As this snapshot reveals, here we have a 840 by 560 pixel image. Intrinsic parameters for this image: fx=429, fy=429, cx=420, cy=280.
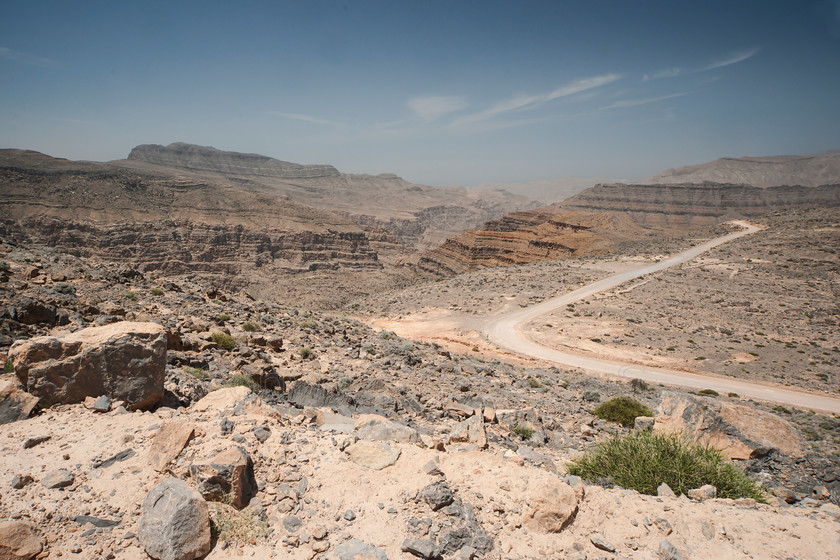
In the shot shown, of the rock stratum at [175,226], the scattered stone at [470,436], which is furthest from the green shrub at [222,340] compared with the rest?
the rock stratum at [175,226]

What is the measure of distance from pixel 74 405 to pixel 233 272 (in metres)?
86.7

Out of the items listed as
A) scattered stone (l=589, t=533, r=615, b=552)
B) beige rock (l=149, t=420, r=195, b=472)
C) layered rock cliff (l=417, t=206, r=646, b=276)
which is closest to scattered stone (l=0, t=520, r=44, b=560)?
beige rock (l=149, t=420, r=195, b=472)

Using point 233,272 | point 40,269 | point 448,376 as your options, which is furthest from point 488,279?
point 233,272

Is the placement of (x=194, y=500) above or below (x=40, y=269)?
below

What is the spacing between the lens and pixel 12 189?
8044cm

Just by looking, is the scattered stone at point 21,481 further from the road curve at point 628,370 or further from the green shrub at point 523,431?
the road curve at point 628,370

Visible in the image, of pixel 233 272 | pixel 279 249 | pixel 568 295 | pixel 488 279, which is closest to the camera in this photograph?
pixel 568 295

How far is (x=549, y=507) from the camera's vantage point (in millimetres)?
5438

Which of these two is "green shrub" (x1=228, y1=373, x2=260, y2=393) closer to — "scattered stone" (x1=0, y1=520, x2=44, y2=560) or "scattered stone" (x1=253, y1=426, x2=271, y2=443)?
"scattered stone" (x1=253, y1=426, x2=271, y2=443)

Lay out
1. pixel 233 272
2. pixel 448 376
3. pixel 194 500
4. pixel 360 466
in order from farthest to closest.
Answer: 1. pixel 233 272
2. pixel 448 376
3. pixel 360 466
4. pixel 194 500

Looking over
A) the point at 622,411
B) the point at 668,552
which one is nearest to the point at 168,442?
the point at 668,552

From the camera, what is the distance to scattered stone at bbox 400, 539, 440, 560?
485cm

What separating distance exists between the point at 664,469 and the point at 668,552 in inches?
89.1

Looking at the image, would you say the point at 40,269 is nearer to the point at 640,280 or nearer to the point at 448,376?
the point at 448,376
